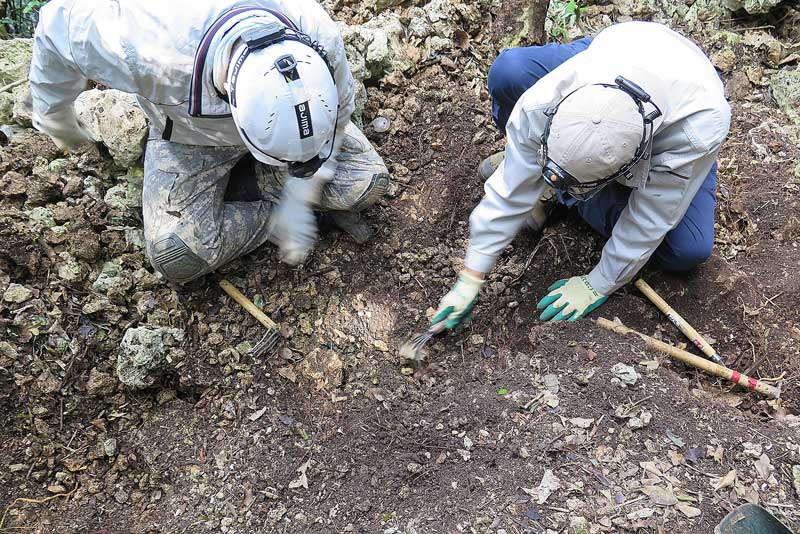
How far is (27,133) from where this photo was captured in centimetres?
275

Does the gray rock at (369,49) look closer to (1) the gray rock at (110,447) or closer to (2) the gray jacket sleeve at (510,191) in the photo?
(2) the gray jacket sleeve at (510,191)

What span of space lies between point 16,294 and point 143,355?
1.95ft

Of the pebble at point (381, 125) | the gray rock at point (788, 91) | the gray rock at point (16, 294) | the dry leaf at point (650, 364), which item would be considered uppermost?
the gray rock at point (788, 91)

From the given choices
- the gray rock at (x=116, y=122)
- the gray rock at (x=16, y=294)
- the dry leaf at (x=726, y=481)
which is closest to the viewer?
the dry leaf at (x=726, y=481)

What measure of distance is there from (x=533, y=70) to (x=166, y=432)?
227 centimetres

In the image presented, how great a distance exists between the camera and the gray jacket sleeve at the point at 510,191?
2.05 m

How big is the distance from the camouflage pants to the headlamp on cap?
1.08 m

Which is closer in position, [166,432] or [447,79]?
[166,432]

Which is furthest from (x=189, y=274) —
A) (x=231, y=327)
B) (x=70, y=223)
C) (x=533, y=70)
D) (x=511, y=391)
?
(x=533, y=70)

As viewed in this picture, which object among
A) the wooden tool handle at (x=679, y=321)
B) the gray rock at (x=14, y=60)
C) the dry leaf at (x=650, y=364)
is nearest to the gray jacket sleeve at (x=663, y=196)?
the wooden tool handle at (x=679, y=321)

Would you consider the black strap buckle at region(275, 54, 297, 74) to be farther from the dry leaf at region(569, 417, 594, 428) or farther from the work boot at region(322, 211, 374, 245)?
the dry leaf at region(569, 417, 594, 428)

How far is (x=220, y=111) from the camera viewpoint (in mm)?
2107

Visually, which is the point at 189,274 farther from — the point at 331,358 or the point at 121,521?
the point at 121,521

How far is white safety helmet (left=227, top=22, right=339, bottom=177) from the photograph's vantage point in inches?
68.2
